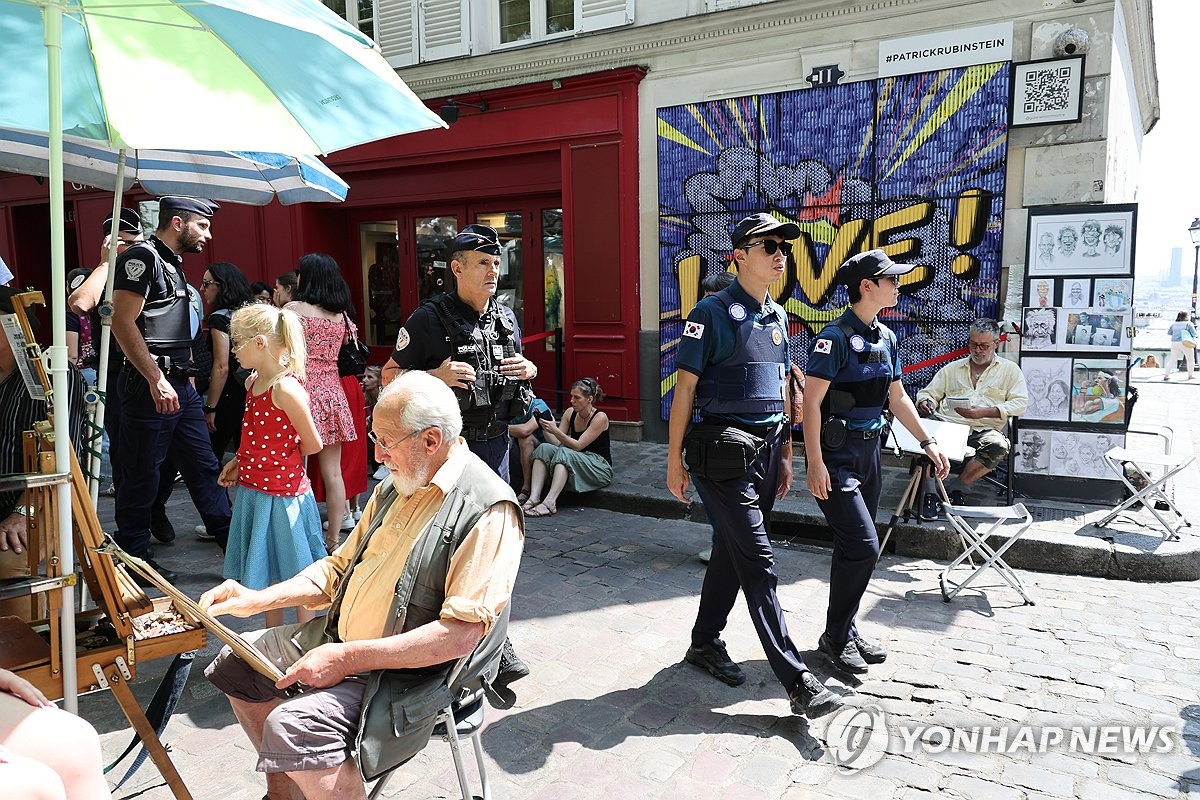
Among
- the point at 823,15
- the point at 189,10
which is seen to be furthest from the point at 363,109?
the point at 823,15

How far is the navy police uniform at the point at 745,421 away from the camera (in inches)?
138

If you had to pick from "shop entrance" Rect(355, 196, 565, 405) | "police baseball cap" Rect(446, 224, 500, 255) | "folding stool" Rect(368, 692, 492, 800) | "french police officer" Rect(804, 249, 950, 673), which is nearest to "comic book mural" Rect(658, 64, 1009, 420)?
"shop entrance" Rect(355, 196, 565, 405)

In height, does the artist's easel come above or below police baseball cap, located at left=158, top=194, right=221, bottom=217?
below

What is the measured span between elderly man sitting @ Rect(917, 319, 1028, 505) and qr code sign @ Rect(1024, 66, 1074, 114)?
77.0 inches

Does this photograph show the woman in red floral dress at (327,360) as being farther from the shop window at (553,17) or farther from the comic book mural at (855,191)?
the shop window at (553,17)

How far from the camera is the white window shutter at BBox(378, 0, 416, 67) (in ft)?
35.1

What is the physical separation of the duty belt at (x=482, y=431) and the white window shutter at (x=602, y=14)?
6.66 meters

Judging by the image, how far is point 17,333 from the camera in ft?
8.55

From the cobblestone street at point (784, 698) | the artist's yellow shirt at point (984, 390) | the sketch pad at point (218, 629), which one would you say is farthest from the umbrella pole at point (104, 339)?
the artist's yellow shirt at point (984, 390)

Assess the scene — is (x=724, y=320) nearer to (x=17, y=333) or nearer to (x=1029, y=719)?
(x=1029, y=719)

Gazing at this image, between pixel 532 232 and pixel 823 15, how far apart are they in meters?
4.09

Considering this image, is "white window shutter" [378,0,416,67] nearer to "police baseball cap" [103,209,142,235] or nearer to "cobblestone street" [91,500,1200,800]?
"police baseball cap" [103,209,142,235]

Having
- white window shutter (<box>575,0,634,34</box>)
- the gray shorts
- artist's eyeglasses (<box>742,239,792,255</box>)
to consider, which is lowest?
the gray shorts

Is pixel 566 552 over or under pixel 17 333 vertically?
under
